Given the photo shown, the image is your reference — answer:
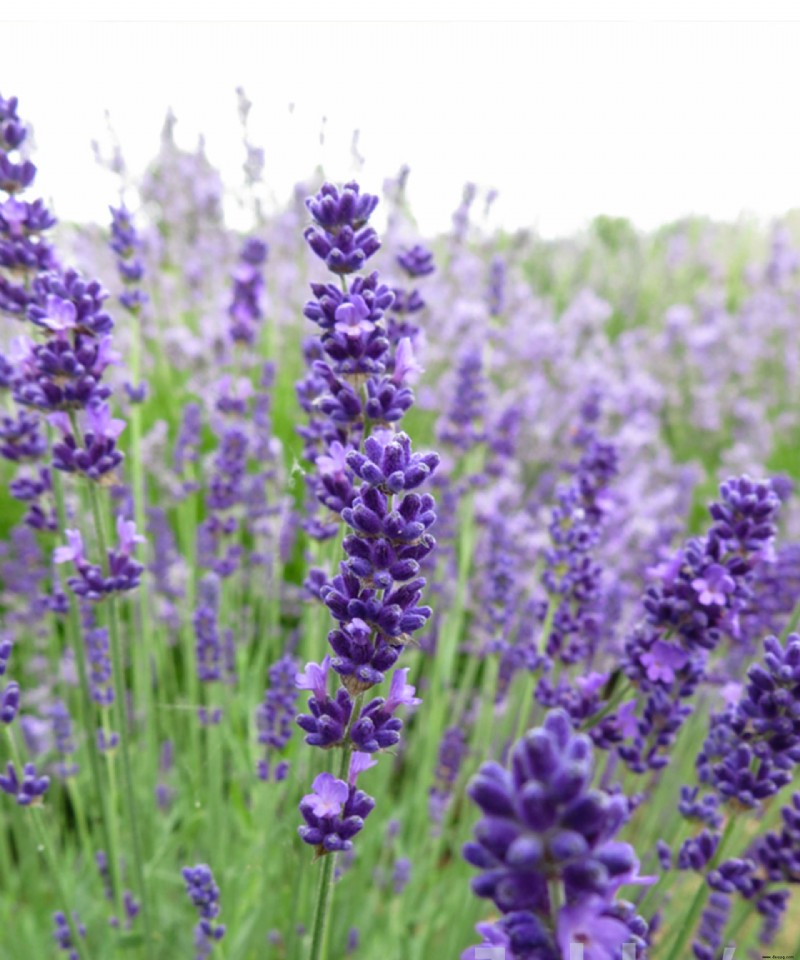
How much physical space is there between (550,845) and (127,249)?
1879 millimetres

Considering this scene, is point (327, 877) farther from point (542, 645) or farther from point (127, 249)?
point (127, 249)

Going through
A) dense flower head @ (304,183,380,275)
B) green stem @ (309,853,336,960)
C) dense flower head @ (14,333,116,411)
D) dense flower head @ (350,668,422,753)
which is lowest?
green stem @ (309,853,336,960)

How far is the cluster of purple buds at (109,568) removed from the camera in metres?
1.41

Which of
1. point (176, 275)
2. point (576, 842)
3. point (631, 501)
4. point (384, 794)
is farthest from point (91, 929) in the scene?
point (176, 275)

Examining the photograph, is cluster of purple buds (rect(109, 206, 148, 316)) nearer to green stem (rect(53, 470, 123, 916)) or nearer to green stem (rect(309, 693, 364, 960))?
green stem (rect(53, 470, 123, 916))

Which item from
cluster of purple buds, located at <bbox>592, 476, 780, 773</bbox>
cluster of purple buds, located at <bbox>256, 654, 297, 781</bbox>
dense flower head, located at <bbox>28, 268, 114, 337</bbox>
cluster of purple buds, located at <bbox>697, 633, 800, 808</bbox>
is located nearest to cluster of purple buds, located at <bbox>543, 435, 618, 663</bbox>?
cluster of purple buds, located at <bbox>592, 476, 780, 773</bbox>

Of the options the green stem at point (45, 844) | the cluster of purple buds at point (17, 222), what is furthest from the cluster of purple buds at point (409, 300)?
the green stem at point (45, 844)

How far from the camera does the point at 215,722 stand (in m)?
2.11

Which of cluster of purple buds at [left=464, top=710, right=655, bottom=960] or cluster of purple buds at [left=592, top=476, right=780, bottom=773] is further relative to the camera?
cluster of purple buds at [left=592, top=476, right=780, bottom=773]

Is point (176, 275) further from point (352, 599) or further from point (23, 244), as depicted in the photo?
point (352, 599)

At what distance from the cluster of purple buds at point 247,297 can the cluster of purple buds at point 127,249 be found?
1.22 feet

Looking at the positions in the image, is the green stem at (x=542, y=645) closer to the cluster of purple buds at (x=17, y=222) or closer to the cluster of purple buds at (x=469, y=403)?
the cluster of purple buds at (x=469, y=403)

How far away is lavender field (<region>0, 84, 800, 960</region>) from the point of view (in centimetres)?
94

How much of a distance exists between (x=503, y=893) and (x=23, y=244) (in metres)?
1.47
